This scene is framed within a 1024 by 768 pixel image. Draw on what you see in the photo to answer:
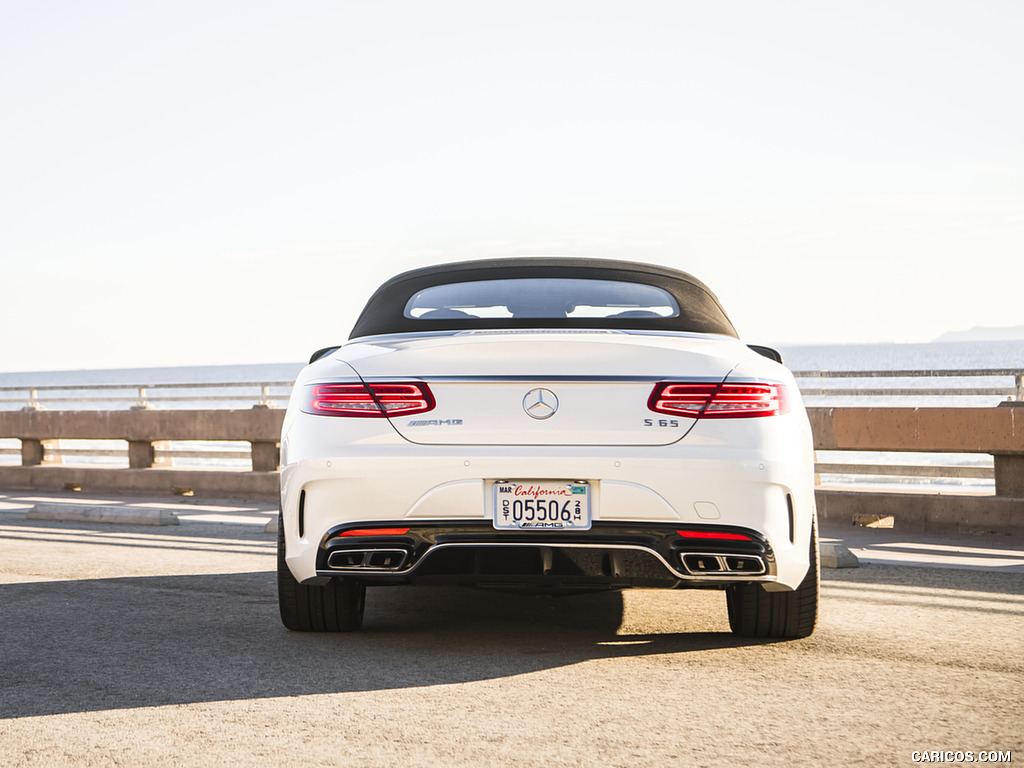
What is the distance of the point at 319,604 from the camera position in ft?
16.0

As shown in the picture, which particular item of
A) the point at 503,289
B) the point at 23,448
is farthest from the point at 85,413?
the point at 503,289

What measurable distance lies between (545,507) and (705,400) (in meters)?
0.71

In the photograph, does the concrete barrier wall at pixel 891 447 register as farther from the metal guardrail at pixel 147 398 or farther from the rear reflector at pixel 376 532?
the rear reflector at pixel 376 532

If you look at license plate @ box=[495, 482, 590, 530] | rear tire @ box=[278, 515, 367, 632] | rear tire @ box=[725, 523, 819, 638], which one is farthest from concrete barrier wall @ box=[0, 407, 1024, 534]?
license plate @ box=[495, 482, 590, 530]

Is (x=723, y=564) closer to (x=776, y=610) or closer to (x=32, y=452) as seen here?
(x=776, y=610)

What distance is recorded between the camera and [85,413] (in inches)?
561

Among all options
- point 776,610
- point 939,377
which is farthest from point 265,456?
point 776,610

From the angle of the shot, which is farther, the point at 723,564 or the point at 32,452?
the point at 32,452

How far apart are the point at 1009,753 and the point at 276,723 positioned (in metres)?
2.16

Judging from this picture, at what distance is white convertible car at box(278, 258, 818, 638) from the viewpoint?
165 inches

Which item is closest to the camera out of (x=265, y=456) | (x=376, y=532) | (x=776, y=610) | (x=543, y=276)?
(x=376, y=532)

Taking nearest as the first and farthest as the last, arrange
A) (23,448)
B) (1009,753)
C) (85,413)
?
(1009,753) < (85,413) < (23,448)

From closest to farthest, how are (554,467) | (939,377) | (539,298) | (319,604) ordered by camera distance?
1. (554,467)
2. (319,604)
3. (539,298)
4. (939,377)

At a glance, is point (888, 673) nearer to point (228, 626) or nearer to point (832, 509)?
point (228, 626)
